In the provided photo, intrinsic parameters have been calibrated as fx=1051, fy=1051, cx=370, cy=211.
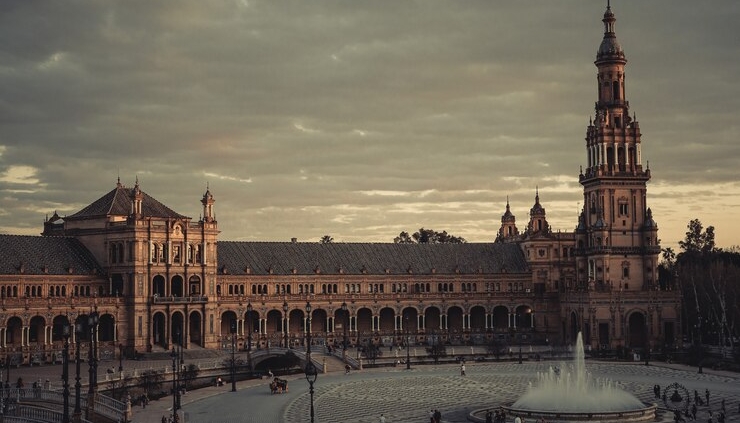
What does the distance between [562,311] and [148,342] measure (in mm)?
57183

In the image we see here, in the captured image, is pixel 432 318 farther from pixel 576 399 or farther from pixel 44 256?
pixel 576 399

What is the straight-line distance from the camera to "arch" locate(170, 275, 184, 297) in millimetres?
127188

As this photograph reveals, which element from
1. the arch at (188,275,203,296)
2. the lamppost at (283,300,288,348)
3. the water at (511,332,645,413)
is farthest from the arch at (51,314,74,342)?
the water at (511,332,645,413)

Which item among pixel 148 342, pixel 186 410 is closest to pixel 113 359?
pixel 148 342

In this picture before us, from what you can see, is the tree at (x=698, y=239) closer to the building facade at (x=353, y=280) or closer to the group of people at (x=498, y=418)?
the building facade at (x=353, y=280)

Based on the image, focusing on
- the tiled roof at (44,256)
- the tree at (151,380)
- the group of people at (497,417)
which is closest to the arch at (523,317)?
the tiled roof at (44,256)

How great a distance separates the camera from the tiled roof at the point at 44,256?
117m

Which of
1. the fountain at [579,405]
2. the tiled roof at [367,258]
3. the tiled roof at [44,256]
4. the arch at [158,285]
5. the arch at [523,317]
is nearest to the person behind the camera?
the fountain at [579,405]

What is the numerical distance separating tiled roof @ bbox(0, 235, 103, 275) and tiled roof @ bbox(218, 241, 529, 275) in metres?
18.1

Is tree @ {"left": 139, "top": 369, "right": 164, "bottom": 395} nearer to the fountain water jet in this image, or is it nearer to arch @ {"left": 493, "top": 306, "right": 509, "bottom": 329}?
the fountain water jet

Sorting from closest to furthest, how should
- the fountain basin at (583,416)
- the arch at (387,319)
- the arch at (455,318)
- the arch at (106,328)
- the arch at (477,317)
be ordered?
the fountain basin at (583,416) → the arch at (106,328) → the arch at (387,319) → the arch at (455,318) → the arch at (477,317)

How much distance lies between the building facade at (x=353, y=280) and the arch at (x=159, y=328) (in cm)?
17

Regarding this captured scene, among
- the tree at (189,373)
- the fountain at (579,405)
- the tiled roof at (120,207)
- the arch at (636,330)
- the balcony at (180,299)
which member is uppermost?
the tiled roof at (120,207)

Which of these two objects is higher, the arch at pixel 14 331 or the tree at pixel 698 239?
the tree at pixel 698 239
